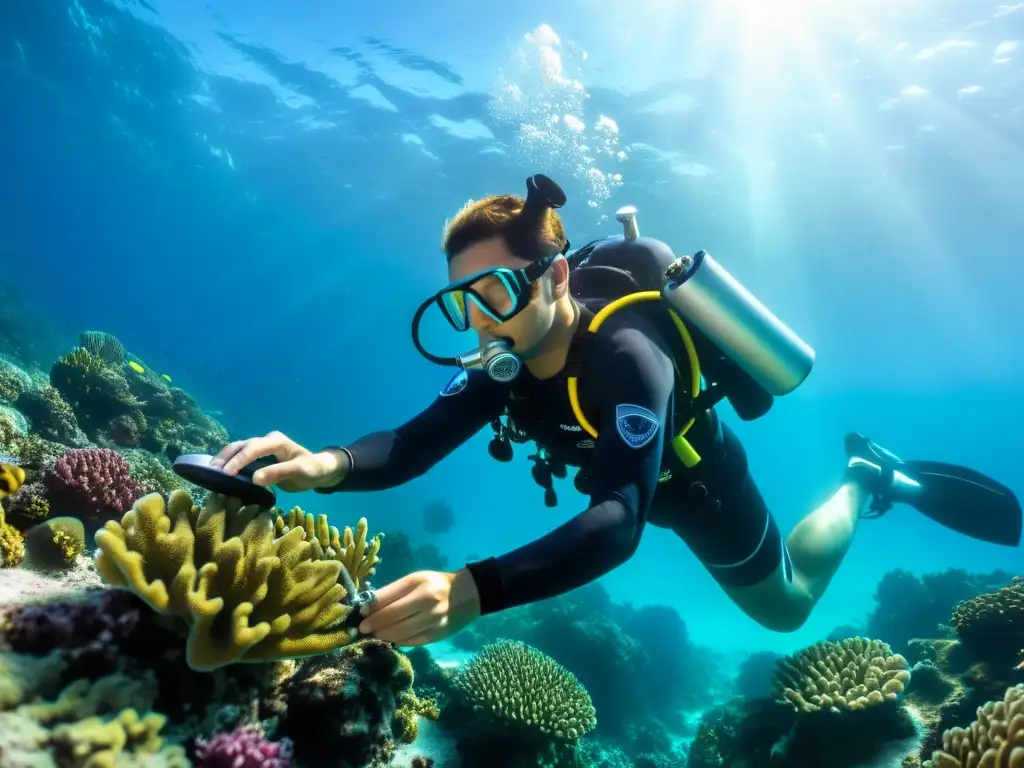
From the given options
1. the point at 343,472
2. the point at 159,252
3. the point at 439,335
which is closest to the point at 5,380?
the point at 343,472

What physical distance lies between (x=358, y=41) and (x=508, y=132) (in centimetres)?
810

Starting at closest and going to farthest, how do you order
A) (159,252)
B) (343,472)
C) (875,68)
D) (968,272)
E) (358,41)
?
(343,472), (875,68), (358,41), (968,272), (159,252)

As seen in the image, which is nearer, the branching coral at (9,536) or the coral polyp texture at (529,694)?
the branching coral at (9,536)

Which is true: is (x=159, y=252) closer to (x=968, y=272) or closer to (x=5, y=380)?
(x=5, y=380)

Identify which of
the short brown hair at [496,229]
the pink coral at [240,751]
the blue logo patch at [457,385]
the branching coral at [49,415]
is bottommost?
the pink coral at [240,751]

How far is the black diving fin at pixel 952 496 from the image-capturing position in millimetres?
7320

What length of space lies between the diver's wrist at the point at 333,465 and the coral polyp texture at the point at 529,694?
3378 mm

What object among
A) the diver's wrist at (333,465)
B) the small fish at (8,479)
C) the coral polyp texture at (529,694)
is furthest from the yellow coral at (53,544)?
the coral polyp texture at (529,694)

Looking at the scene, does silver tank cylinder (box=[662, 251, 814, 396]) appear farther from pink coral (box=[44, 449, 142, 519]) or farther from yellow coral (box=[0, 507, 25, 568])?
pink coral (box=[44, 449, 142, 519])

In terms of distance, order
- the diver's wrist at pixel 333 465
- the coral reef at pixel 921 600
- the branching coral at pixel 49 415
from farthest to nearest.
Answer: the coral reef at pixel 921 600 → the branching coral at pixel 49 415 → the diver's wrist at pixel 333 465

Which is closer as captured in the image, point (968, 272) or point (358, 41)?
point (358, 41)

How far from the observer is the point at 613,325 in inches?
137

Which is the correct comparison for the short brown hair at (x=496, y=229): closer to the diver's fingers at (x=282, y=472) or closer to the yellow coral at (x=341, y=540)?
the diver's fingers at (x=282, y=472)

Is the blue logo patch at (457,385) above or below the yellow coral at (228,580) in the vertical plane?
A: above
